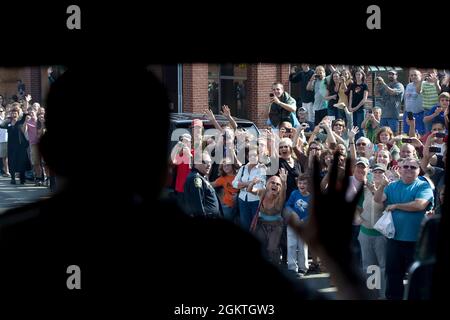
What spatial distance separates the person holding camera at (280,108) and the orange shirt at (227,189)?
1451 mm

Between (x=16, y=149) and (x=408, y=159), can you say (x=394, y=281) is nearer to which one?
(x=408, y=159)

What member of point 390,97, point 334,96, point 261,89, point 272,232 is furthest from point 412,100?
point 272,232

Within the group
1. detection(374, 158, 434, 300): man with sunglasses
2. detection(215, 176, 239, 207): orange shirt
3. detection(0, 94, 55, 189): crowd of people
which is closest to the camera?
detection(374, 158, 434, 300): man with sunglasses

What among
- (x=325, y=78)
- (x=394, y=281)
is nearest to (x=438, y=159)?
(x=394, y=281)

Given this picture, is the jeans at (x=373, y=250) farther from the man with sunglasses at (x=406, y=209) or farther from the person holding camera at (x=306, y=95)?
the person holding camera at (x=306, y=95)

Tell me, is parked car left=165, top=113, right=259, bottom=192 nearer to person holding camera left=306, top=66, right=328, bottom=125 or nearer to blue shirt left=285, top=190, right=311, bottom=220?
person holding camera left=306, top=66, right=328, bottom=125

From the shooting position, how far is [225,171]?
7.68m

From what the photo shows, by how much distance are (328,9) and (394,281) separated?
13.9 feet

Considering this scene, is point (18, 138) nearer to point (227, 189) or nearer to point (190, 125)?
point (190, 125)

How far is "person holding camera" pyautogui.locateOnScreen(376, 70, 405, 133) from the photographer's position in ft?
31.7

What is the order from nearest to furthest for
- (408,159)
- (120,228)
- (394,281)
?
(120,228), (394,281), (408,159)

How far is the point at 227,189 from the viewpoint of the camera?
7.62 metres

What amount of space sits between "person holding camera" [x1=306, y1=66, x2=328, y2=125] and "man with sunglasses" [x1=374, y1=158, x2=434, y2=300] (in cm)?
350

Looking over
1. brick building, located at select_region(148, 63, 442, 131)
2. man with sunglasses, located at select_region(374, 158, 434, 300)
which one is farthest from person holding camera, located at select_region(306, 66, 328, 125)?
man with sunglasses, located at select_region(374, 158, 434, 300)
